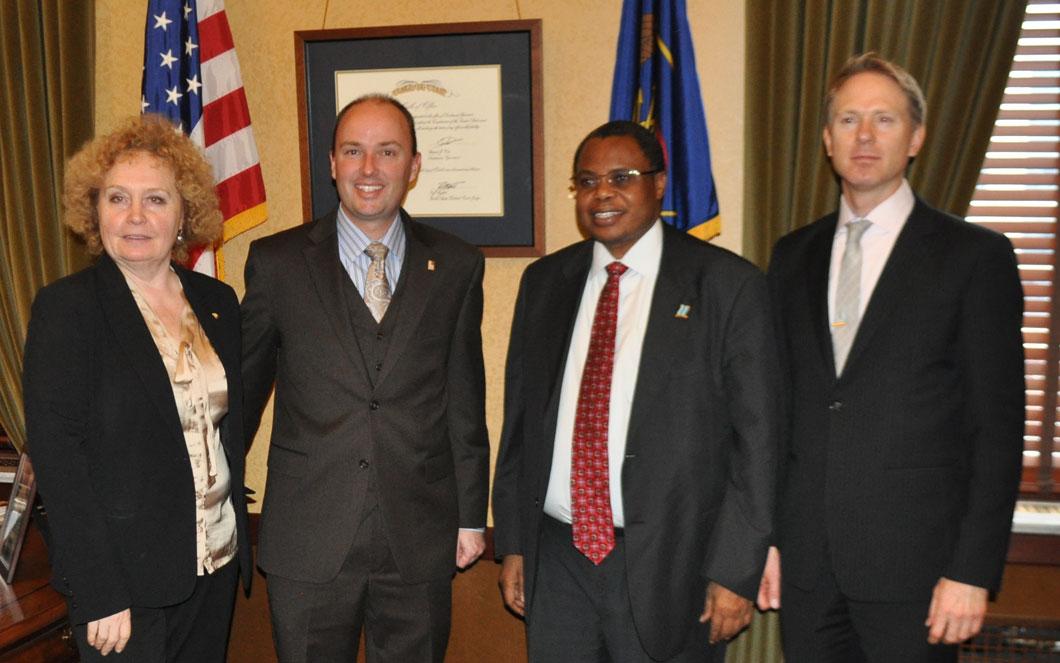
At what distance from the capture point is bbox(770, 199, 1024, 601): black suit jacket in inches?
83.2

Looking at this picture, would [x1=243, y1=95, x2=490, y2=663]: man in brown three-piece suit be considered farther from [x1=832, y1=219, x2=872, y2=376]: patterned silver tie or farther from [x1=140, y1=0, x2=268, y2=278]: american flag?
[x1=832, y1=219, x2=872, y2=376]: patterned silver tie

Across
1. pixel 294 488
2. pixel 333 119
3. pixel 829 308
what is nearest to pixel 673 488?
pixel 829 308

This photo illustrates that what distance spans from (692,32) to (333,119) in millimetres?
1376

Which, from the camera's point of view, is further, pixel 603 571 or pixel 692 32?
pixel 692 32

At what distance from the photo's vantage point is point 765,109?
304cm

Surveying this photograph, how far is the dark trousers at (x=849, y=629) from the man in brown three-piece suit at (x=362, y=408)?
993 mm

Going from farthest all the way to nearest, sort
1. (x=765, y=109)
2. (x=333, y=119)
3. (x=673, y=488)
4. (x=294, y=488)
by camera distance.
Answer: (x=333, y=119) → (x=765, y=109) → (x=294, y=488) → (x=673, y=488)

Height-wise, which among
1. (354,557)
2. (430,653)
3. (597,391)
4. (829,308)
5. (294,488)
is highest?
(829,308)

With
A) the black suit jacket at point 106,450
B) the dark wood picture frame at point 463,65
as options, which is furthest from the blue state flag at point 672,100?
the black suit jacket at point 106,450

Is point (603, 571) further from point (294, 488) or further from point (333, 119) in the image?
point (333, 119)

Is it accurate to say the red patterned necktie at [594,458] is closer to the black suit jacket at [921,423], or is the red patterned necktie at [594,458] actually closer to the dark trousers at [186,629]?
the black suit jacket at [921,423]

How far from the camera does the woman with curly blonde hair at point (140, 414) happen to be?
6.79 ft

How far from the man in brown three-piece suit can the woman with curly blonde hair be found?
15cm

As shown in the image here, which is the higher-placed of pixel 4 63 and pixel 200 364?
pixel 4 63
